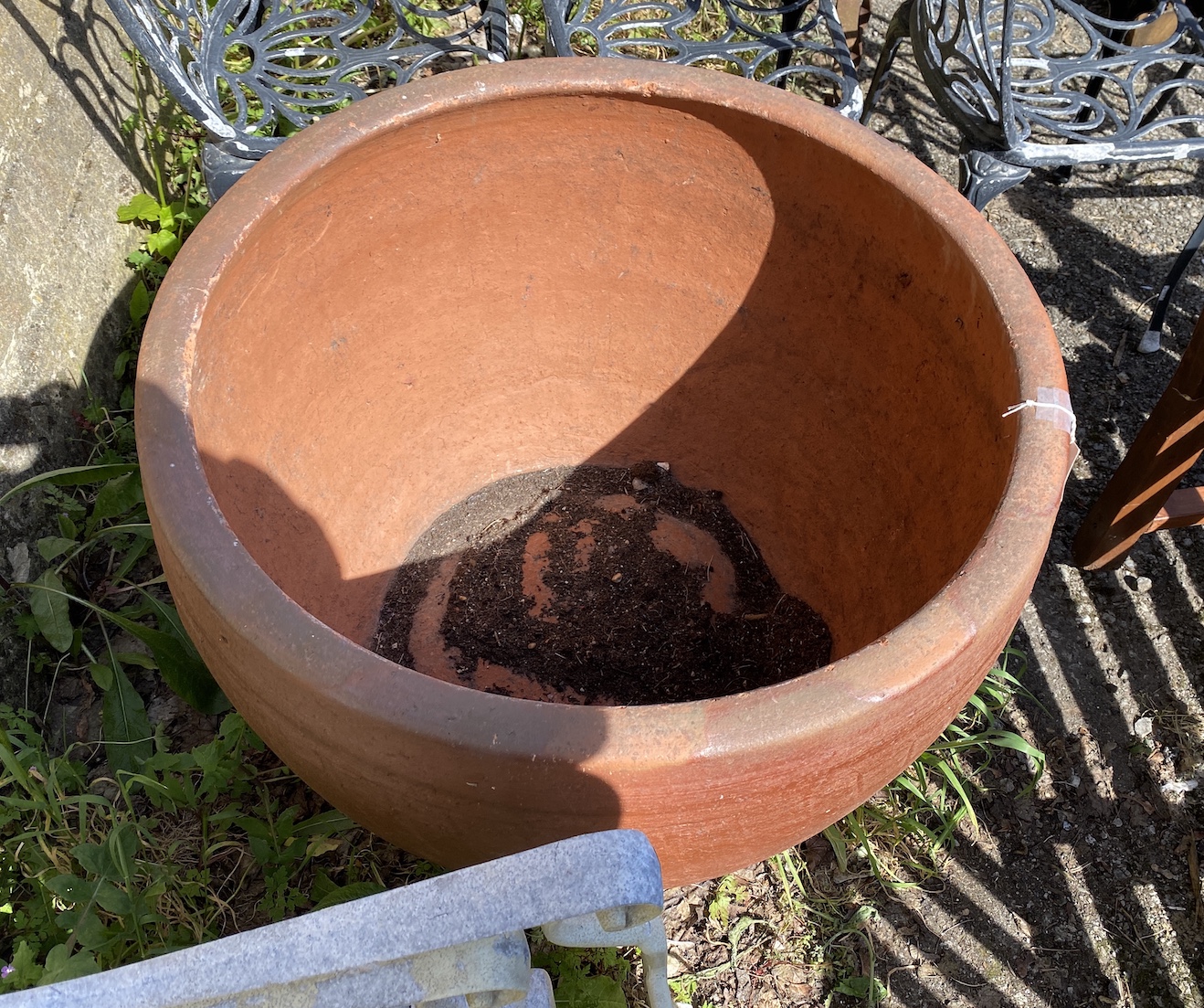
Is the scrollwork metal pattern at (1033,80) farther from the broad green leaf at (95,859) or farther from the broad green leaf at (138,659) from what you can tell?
the broad green leaf at (95,859)

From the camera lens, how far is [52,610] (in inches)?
67.7

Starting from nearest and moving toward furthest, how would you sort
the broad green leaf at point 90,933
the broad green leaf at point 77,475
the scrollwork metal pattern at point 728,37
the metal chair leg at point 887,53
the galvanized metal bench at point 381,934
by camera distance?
1. the galvanized metal bench at point 381,934
2. the broad green leaf at point 90,933
3. the broad green leaf at point 77,475
4. the scrollwork metal pattern at point 728,37
5. the metal chair leg at point 887,53

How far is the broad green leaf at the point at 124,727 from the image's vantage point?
5.50 ft

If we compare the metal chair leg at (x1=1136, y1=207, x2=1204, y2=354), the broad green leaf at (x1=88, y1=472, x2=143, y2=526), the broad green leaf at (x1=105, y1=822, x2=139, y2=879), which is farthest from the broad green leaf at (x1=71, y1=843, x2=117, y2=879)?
the metal chair leg at (x1=1136, y1=207, x2=1204, y2=354)

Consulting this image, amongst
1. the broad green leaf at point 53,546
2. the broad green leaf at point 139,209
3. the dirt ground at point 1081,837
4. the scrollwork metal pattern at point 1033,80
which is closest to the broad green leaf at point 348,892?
the dirt ground at point 1081,837

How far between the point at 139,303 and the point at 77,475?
477 mm

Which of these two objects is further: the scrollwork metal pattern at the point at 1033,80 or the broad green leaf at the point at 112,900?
the scrollwork metal pattern at the point at 1033,80

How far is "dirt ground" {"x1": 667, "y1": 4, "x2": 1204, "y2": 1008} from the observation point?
1.61 m

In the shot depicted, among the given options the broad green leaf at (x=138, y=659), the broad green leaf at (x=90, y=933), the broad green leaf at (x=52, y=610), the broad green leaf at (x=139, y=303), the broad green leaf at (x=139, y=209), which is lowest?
the broad green leaf at (x=90, y=933)

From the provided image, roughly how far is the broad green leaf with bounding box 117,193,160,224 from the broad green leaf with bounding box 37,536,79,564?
2.51 feet

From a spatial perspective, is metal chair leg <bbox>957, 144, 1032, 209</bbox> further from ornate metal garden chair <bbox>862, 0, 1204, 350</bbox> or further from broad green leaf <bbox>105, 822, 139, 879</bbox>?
broad green leaf <bbox>105, 822, 139, 879</bbox>

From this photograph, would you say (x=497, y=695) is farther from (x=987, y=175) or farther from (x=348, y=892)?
(x=987, y=175)

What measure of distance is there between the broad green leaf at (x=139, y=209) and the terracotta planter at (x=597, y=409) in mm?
803

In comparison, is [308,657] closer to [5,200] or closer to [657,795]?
[657,795]
